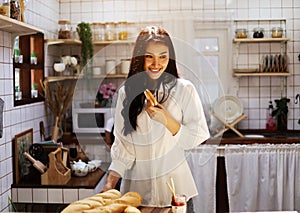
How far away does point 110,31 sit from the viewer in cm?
380

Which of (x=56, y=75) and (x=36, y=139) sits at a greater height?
(x=56, y=75)

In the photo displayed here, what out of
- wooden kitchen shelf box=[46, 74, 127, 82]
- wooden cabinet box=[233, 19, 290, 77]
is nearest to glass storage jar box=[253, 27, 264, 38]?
wooden cabinet box=[233, 19, 290, 77]

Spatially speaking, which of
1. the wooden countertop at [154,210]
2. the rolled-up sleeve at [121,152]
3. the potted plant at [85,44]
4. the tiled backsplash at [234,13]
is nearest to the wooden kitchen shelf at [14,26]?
the rolled-up sleeve at [121,152]

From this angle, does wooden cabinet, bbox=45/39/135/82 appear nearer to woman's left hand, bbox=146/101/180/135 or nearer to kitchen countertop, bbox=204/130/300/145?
kitchen countertop, bbox=204/130/300/145

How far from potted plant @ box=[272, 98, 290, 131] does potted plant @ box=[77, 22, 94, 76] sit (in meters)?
1.49

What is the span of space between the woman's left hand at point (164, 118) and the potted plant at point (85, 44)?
1741 mm

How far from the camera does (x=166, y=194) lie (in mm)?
2135

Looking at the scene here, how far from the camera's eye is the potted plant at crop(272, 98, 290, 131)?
3727 millimetres

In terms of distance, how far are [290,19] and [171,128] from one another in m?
2.17

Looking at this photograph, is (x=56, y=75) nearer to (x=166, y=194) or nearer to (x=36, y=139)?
→ (x=36, y=139)

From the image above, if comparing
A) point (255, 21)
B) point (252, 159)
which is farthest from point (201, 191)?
point (255, 21)

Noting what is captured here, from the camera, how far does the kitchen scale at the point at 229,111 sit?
360 cm

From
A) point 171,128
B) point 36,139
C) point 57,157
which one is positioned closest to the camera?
point 171,128

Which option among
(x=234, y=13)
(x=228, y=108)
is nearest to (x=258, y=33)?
(x=234, y=13)
